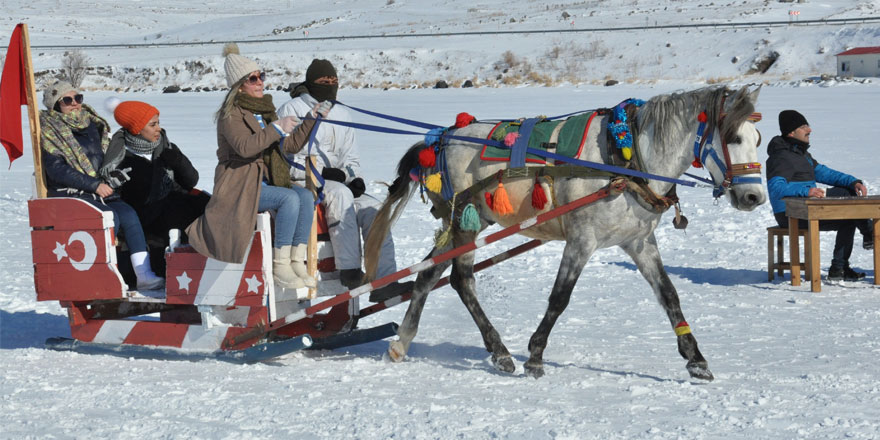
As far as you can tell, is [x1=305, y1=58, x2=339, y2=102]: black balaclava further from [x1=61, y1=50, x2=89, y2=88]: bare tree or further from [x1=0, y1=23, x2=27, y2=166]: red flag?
[x1=61, y1=50, x2=89, y2=88]: bare tree

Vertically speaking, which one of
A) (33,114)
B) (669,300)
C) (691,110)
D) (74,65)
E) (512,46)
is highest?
(74,65)

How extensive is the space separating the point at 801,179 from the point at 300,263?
188 inches

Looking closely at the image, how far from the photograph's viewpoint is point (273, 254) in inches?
236

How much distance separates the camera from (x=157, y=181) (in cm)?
648

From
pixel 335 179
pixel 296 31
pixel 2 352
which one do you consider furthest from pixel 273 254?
pixel 296 31

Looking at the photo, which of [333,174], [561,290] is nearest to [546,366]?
[561,290]

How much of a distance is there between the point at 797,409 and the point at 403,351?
2.38 m

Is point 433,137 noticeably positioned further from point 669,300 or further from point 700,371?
point 700,371

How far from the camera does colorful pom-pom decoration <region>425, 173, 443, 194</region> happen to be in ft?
19.7

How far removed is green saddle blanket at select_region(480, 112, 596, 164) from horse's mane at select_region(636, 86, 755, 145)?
34 centimetres

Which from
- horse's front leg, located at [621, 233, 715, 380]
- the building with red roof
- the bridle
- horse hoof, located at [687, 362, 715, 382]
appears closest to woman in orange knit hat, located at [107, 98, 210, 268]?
horse's front leg, located at [621, 233, 715, 380]

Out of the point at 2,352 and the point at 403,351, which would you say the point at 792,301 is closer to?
the point at 403,351

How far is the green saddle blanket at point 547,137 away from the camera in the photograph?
5648 mm

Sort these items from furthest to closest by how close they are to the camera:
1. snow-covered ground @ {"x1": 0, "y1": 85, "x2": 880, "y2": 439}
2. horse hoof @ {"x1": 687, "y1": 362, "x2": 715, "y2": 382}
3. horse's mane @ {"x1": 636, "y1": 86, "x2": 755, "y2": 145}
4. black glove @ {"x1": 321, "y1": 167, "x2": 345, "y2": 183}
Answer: black glove @ {"x1": 321, "y1": 167, "x2": 345, "y2": 183} → horse hoof @ {"x1": 687, "y1": 362, "x2": 715, "y2": 382} → horse's mane @ {"x1": 636, "y1": 86, "x2": 755, "y2": 145} → snow-covered ground @ {"x1": 0, "y1": 85, "x2": 880, "y2": 439}
